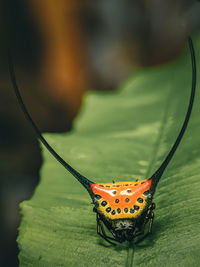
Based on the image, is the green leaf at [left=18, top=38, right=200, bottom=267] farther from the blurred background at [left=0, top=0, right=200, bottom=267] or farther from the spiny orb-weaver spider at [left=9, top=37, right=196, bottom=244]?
the blurred background at [left=0, top=0, right=200, bottom=267]

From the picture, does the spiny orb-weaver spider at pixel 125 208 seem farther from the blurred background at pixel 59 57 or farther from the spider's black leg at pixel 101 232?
the blurred background at pixel 59 57

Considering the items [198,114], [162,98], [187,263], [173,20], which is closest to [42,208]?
[187,263]

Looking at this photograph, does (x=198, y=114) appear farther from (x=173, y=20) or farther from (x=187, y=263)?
(x=173, y=20)

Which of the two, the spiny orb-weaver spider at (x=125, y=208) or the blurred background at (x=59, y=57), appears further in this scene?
the blurred background at (x=59, y=57)

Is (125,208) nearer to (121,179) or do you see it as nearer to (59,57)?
(121,179)

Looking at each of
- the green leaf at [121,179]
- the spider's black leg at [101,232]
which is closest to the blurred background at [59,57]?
the green leaf at [121,179]
